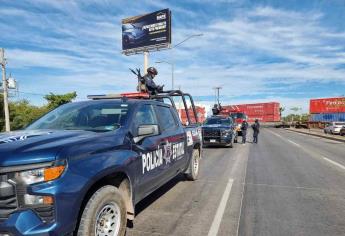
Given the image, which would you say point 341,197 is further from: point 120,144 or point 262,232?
point 120,144

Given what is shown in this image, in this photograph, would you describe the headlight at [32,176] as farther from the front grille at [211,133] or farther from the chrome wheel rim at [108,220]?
the front grille at [211,133]

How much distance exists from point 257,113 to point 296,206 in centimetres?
6352

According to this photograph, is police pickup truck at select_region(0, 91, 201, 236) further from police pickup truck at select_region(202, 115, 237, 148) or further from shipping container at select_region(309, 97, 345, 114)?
shipping container at select_region(309, 97, 345, 114)

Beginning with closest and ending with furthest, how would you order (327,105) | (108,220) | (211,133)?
(108,220)
(211,133)
(327,105)

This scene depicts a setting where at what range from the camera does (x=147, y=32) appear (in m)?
39.3

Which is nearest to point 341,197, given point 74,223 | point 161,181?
point 161,181

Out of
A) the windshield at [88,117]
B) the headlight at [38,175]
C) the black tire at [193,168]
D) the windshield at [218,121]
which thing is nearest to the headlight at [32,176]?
the headlight at [38,175]

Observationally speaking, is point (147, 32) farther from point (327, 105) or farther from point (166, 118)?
point (327, 105)

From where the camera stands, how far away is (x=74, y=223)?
343 cm

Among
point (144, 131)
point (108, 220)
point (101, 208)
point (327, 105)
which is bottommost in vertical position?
point (108, 220)

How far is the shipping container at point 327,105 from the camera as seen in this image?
62284mm

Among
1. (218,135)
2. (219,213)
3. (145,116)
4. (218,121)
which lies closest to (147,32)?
(218,121)

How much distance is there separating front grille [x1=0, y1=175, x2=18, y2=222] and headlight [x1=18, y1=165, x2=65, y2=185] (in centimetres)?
12

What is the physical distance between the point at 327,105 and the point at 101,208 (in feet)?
221
